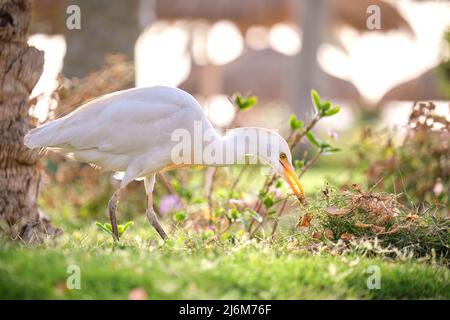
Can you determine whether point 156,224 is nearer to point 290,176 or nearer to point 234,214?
point 234,214

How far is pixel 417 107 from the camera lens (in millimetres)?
6750

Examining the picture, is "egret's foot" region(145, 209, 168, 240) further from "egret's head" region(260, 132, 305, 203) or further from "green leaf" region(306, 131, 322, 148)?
"green leaf" region(306, 131, 322, 148)

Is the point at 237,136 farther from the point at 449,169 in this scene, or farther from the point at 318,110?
the point at 449,169

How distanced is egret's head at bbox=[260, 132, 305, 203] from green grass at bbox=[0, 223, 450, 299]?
713 mm

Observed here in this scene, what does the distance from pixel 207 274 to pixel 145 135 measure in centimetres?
158

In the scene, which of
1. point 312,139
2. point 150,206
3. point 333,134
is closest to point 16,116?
point 150,206

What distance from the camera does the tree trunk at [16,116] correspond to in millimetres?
5316

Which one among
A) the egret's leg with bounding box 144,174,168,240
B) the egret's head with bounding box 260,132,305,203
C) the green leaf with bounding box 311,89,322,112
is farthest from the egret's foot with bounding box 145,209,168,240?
the green leaf with bounding box 311,89,322,112

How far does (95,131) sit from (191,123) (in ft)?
2.20

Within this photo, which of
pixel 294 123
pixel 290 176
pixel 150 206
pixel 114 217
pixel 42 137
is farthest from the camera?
pixel 294 123

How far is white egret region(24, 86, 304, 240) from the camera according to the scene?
5.21m

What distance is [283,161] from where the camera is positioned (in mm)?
5355

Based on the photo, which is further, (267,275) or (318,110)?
(318,110)


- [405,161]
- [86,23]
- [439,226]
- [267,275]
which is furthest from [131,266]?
[86,23]
